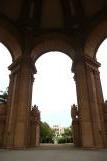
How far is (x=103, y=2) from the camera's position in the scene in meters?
15.0

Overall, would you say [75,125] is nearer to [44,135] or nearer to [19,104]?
[19,104]

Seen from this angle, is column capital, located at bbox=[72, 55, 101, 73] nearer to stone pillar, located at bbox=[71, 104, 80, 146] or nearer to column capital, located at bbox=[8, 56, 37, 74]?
stone pillar, located at bbox=[71, 104, 80, 146]

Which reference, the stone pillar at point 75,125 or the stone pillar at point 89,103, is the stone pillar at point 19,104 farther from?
the stone pillar at point 89,103

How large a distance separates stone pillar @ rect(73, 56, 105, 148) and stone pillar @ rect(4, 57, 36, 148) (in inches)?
149

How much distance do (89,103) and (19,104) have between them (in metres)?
5.06

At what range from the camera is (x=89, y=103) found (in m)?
13.0

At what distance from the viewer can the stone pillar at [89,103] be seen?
12055 millimetres

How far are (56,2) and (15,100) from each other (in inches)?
363

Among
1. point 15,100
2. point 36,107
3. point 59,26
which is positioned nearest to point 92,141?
point 36,107

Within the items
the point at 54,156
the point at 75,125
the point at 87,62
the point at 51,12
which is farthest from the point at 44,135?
the point at 54,156

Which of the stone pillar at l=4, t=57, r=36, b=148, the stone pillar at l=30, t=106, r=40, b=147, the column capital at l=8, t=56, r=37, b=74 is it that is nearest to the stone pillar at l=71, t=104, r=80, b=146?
the stone pillar at l=30, t=106, r=40, b=147

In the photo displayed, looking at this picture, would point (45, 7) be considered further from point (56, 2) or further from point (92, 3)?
point (92, 3)

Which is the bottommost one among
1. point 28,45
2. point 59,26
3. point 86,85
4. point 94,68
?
point 86,85

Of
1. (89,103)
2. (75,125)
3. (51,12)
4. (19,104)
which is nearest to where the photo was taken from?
(89,103)
